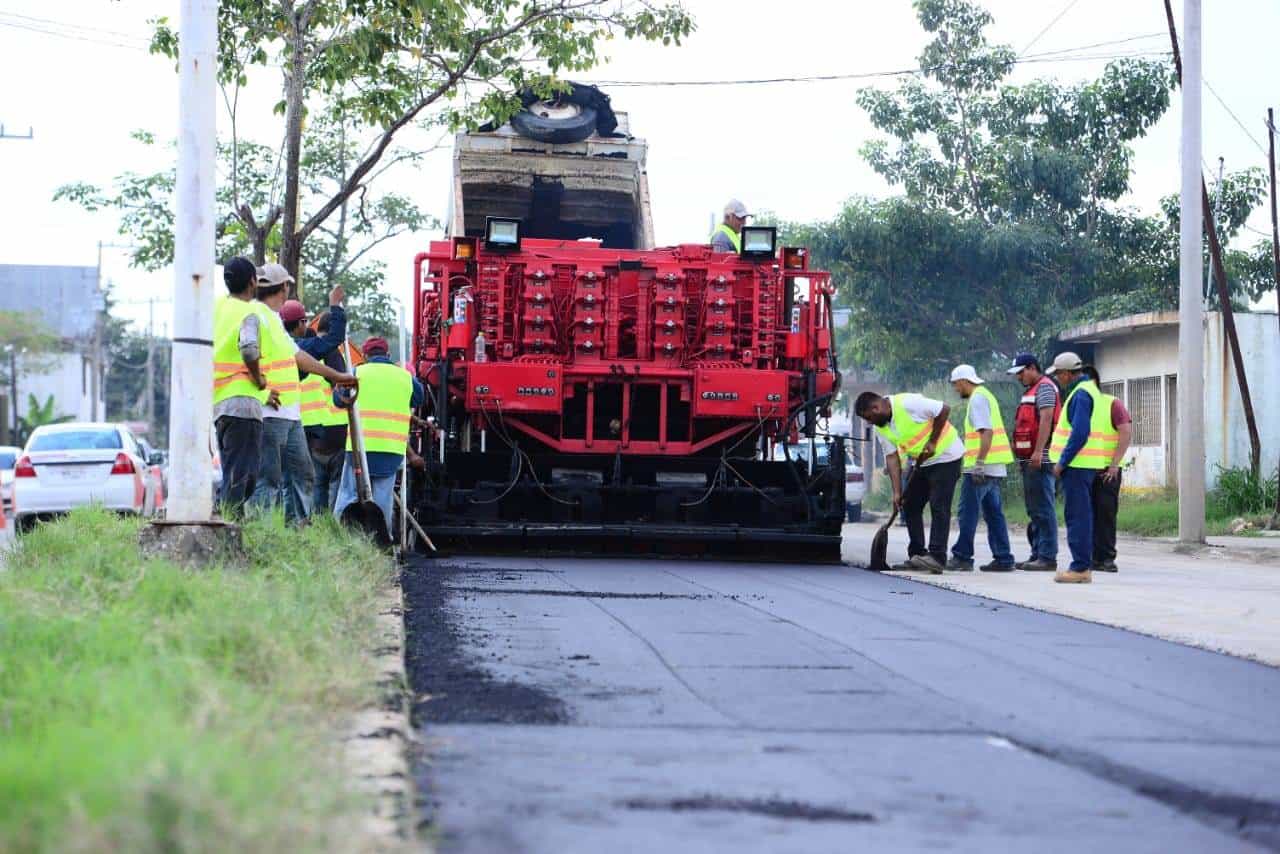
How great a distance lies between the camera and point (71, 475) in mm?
20828

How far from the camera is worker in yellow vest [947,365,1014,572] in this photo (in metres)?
14.2

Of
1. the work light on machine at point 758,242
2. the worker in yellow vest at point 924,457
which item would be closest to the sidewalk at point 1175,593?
the worker in yellow vest at point 924,457

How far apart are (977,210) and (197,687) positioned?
1249 inches

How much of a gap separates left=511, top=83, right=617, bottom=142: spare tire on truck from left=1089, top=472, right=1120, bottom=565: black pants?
615 cm

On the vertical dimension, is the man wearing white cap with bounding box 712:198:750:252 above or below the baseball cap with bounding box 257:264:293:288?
above

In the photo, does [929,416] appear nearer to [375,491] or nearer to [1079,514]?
[1079,514]

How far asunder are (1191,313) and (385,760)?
16.1m

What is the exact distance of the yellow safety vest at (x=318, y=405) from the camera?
46.1ft

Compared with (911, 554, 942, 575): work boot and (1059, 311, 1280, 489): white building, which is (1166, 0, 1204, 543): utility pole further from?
(911, 554, 942, 575): work boot

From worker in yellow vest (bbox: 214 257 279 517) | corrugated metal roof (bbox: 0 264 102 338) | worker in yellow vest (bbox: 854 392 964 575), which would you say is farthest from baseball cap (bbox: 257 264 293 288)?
corrugated metal roof (bbox: 0 264 102 338)

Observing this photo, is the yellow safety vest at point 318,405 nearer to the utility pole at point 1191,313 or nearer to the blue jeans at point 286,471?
the blue jeans at point 286,471

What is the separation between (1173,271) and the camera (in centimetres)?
3359

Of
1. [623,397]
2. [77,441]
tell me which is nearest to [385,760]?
[623,397]

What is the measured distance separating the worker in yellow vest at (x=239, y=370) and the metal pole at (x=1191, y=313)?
38.2 ft
